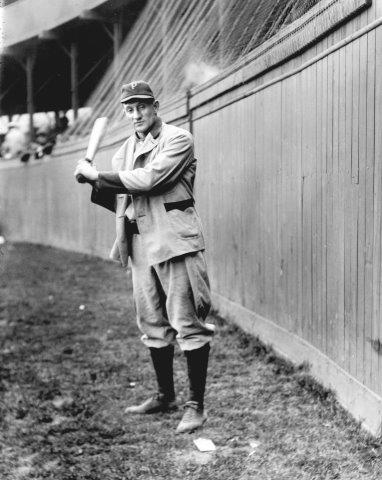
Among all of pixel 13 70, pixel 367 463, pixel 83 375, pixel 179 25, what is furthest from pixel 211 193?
pixel 13 70

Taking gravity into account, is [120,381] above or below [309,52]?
below

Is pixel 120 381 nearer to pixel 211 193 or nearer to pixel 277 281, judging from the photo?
pixel 277 281

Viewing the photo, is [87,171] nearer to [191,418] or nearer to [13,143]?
[191,418]

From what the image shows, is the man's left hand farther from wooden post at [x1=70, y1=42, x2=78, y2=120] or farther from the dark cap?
wooden post at [x1=70, y1=42, x2=78, y2=120]

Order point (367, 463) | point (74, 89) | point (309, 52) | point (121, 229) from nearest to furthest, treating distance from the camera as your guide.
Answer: point (367, 463) < point (121, 229) < point (309, 52) < point (74, 89)

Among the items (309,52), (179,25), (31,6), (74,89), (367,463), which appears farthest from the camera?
(31,6)

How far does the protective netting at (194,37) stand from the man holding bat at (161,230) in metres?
1.46

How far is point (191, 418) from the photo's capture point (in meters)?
4.39

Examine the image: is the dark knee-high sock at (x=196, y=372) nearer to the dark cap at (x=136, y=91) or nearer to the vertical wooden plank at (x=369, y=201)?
the vertical wooden plank at (x=369, y=201)

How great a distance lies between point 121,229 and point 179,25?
146 inches

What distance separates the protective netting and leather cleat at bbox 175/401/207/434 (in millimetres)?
2667

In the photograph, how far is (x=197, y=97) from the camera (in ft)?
26.4

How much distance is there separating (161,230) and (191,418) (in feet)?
3.54

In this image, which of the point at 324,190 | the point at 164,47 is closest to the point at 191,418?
the point at 324,190
